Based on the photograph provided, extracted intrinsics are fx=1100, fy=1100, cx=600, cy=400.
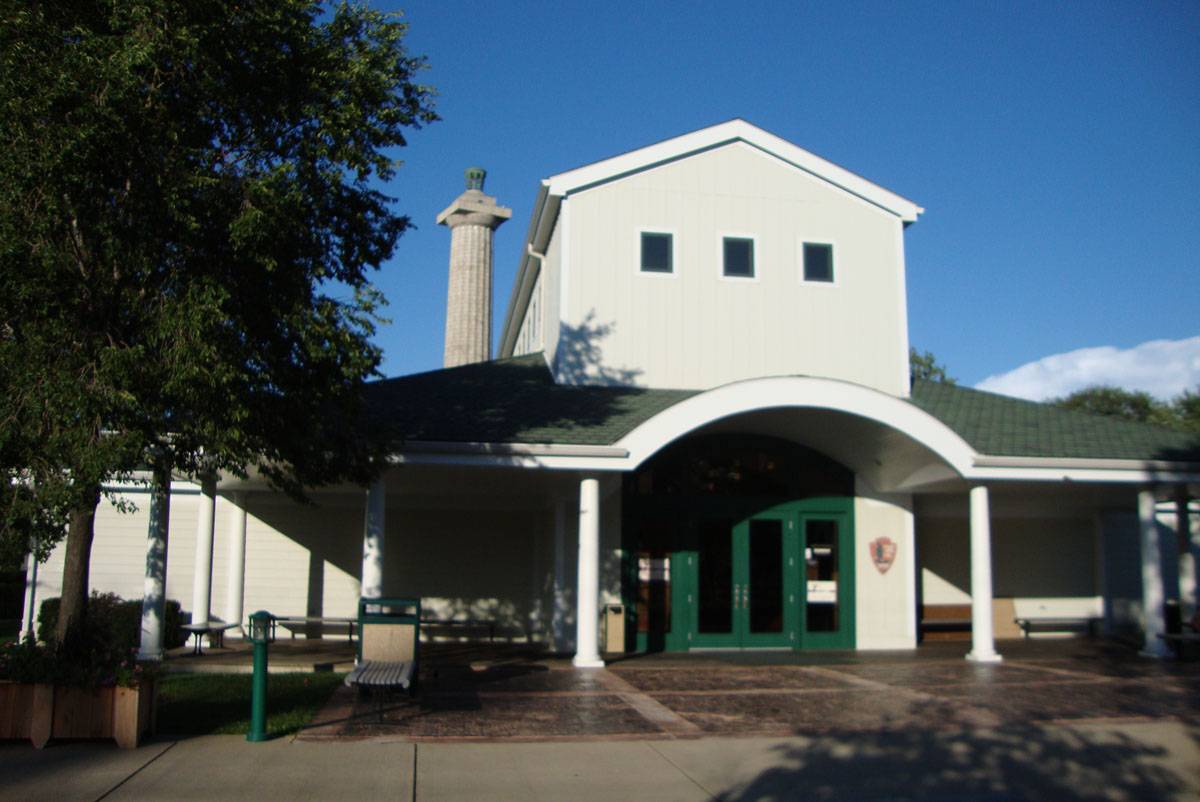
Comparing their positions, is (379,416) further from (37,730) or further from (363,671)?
(37,730)

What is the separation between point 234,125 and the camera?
35.9 ft

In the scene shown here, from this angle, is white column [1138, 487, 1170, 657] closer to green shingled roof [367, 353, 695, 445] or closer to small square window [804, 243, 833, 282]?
small square window [804, 243, 833, 282]

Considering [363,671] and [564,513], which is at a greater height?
[564,513]

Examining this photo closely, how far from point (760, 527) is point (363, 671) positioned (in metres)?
9.65

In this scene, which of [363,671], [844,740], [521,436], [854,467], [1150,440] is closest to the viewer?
[844,740]

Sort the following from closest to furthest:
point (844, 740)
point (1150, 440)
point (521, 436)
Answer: point (844, 740) → point (521, 436) → point (1150, 440)

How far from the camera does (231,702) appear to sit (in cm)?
1215

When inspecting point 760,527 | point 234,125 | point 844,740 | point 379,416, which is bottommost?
point 844,740

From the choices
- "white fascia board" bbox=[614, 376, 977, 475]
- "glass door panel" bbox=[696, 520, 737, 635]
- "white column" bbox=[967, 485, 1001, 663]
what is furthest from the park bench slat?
"white column" bbox=[967, 485, 1001, 663]

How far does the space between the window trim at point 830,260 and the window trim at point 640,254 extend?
2280mm

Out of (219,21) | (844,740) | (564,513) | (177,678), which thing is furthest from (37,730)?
(564,513)

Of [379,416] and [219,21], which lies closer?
[219,21]

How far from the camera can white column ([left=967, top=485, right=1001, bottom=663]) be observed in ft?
57.2

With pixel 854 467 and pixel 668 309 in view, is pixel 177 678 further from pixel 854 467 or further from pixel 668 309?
pixel 854 467
